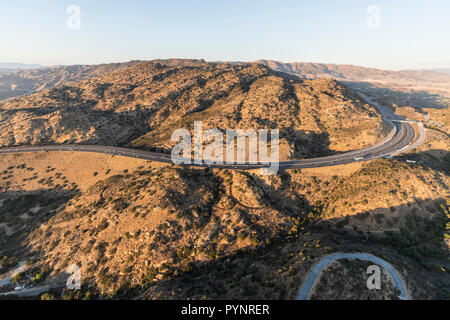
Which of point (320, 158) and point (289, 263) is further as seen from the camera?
point (320, 158)

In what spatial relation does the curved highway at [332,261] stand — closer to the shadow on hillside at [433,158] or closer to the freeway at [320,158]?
the freeway at [320,158]

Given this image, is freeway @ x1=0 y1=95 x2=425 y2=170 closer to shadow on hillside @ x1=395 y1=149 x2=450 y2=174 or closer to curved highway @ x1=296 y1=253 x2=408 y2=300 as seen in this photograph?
shadow on hillside @ x1=395 y1=149 x2=450 y2=174

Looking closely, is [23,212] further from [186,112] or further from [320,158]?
[320,158]

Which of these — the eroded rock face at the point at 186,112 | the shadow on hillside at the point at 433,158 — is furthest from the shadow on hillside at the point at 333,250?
the eroded rock face at the point at 186,112

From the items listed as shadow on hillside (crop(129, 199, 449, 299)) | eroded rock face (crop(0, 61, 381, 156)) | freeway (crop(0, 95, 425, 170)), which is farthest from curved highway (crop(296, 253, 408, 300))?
eroded rock face (crop(0, 61, 381, 156))

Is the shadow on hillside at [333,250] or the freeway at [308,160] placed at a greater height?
the freeway at [308,160]

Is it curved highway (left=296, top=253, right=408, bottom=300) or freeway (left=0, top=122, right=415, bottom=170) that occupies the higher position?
freeway (left=0, top=122, right=415, bottom=170)

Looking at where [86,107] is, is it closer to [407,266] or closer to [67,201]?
[67,201]

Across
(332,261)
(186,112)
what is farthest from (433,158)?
(186,112)

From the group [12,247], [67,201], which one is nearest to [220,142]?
[67,201]
